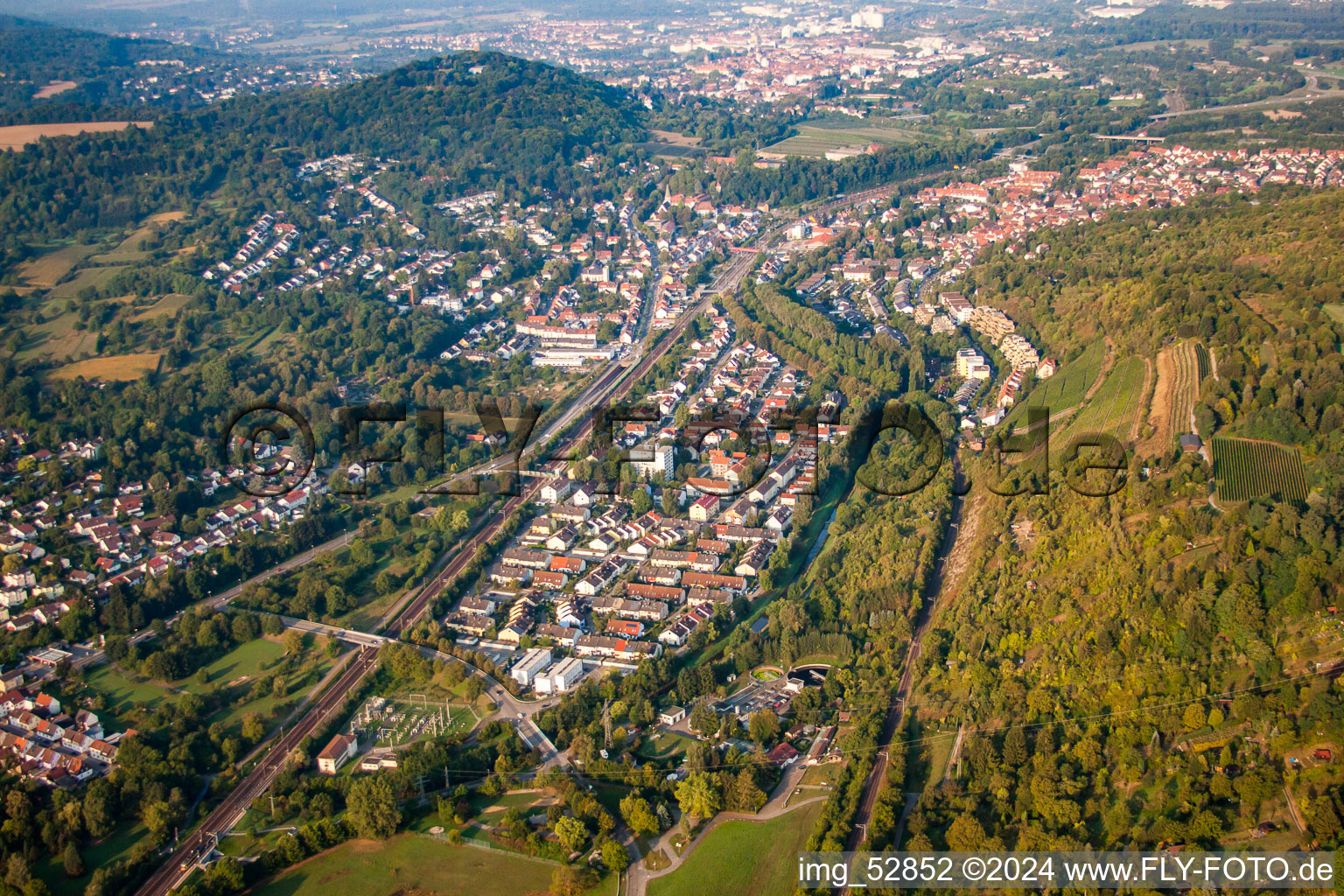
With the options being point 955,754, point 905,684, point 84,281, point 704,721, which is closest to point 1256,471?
point 905,684

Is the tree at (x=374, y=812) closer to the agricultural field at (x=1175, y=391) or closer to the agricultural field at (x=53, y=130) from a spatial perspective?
the agricultural field at (x=1175, y=391)

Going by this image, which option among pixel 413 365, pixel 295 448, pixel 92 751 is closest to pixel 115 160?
pixel 413 365

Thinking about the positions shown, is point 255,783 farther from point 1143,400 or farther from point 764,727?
point 1143,400

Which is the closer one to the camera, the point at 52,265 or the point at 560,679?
the point at 560,679

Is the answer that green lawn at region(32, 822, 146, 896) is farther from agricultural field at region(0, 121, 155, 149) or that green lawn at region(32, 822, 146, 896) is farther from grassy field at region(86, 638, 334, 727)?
agricultural field at region(0, 121, 155, 149)

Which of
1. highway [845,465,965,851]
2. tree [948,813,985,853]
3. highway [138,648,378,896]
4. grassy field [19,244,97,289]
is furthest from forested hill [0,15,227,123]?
tree [948,813,985,853]

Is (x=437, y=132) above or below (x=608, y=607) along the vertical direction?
above

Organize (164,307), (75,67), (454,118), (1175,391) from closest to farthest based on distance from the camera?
1. (1175,391)
2. (164,307)
3. (454,118)
4. (75,67)

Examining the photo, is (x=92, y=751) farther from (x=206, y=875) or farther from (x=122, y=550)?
(x=122, y=550)
